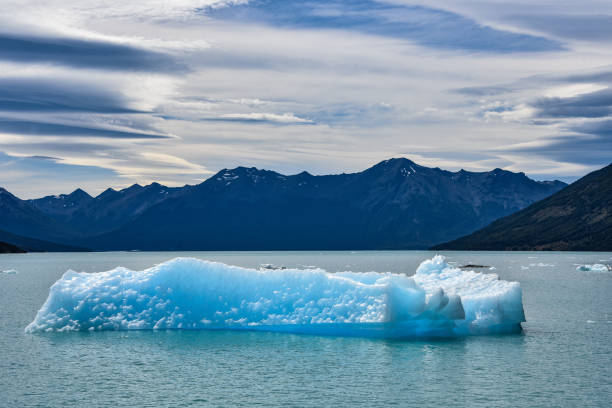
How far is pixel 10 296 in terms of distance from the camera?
213 ft

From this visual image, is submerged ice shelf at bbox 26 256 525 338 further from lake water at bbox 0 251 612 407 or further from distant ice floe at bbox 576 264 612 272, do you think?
distant ice floe at bbox 576 264 612 272

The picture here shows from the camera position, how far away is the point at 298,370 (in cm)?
2567

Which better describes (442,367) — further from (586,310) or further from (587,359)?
(586,310)

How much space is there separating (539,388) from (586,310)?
2908cm

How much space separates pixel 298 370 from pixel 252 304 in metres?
8.05

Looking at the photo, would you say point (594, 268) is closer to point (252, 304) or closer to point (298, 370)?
point (252, 304)

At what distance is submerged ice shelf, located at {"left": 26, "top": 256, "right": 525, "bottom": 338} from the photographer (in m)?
32.2

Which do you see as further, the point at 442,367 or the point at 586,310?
the point at 586,310

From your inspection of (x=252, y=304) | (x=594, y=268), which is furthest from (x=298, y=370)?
(x=594, y=268)

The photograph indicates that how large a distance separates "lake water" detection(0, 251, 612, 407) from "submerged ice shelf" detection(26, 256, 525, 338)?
0.86 metres

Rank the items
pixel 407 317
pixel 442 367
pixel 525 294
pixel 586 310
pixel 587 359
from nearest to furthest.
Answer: pixel 442 367 → pixel 587 359 → pixel 407 317 → pixel 586 310 → pixel 525 294

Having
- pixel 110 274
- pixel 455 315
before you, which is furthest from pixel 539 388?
pixel 110 274

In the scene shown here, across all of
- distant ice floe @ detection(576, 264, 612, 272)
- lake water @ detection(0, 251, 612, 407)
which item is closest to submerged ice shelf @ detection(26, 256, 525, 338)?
lake water @ detection(0, 251, 612, 407)

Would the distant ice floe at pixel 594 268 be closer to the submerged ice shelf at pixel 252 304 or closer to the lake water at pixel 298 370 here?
the lake water at pixel 298 370
